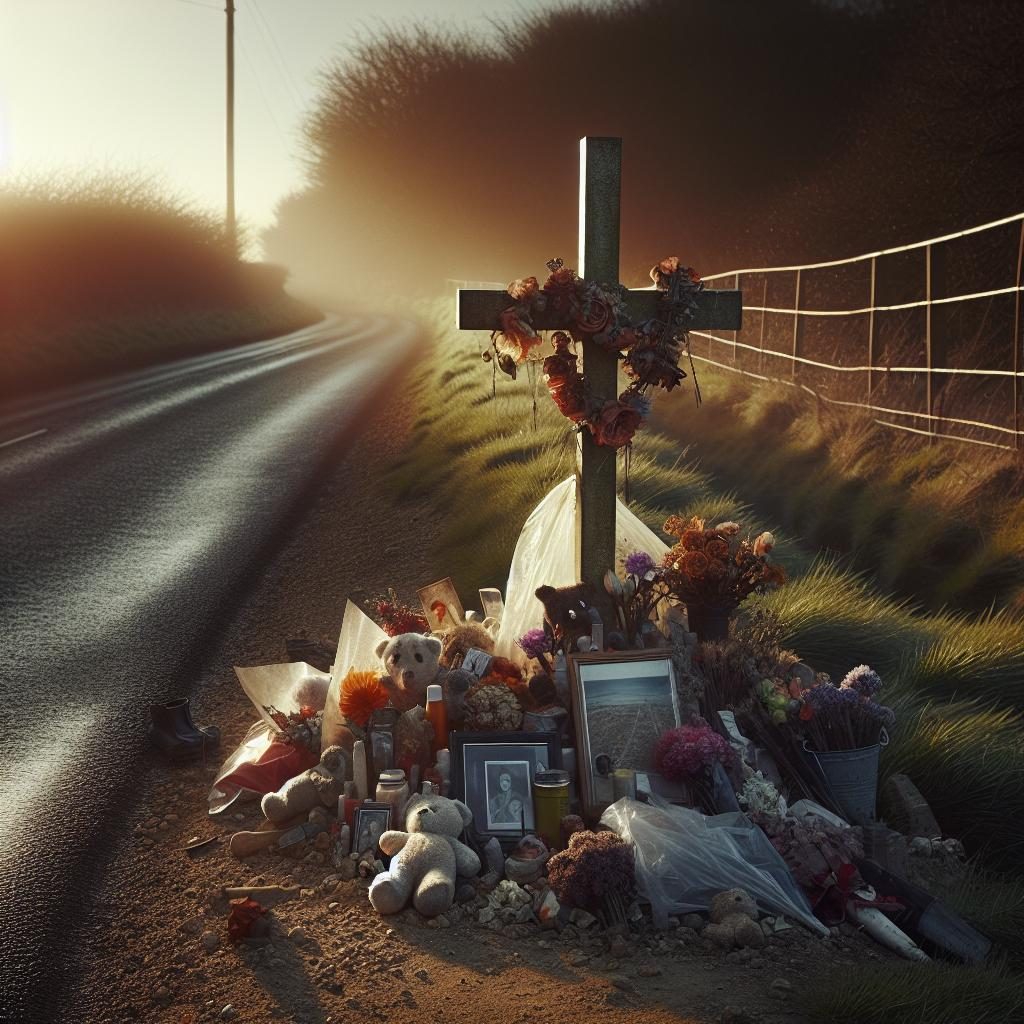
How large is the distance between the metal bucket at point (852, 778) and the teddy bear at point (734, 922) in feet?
3.51

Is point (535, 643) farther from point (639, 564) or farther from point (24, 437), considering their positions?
point (24, 437)

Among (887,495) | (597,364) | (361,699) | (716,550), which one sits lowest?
(361,699)

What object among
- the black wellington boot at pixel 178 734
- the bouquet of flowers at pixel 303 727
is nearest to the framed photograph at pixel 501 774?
the bouquet of flowers at pixel 303 727

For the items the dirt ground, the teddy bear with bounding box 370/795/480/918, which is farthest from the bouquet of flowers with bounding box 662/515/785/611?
the dirt ground

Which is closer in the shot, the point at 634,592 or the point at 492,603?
the point at 634,592

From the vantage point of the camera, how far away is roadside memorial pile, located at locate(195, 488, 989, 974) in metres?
3.93

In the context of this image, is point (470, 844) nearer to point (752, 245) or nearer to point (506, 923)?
point (506, 923)

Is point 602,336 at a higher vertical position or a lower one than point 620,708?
higher

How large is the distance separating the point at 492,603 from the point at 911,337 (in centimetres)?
978

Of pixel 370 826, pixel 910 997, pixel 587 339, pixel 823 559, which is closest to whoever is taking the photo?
pixel 910 997

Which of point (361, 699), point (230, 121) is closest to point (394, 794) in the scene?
point (361, 699)

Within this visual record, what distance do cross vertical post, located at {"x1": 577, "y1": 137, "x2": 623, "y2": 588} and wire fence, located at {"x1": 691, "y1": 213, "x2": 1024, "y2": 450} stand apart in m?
4.29

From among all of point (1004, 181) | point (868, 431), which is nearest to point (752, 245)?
point (1004, 181)

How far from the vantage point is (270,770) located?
489cm
